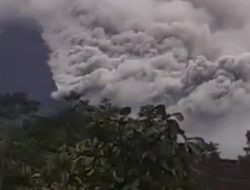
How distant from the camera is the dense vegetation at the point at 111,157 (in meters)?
9.12

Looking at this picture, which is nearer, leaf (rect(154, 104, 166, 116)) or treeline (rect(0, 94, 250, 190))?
treeline (rect(0, 94, 250, 190))

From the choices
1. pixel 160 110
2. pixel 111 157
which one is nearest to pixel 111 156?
pixel 111 157

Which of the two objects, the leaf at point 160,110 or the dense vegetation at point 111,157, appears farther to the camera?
the leaf at point 160,110

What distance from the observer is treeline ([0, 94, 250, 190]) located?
912 centimetres

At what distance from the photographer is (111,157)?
9.35m

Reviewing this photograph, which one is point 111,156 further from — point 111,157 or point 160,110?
point 160,110

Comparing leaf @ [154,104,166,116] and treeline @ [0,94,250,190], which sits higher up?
leaf @ [154,104,166,116]

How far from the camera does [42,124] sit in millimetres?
11469

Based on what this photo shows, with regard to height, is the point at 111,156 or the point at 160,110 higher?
the point at 160,110

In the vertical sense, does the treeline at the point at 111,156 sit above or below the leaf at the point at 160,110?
below

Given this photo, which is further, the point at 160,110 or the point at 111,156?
the point at 160,110

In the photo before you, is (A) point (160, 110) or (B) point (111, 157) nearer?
(B) point (111, 157)

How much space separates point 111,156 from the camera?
936 cm

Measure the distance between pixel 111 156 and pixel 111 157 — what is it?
0.02m
